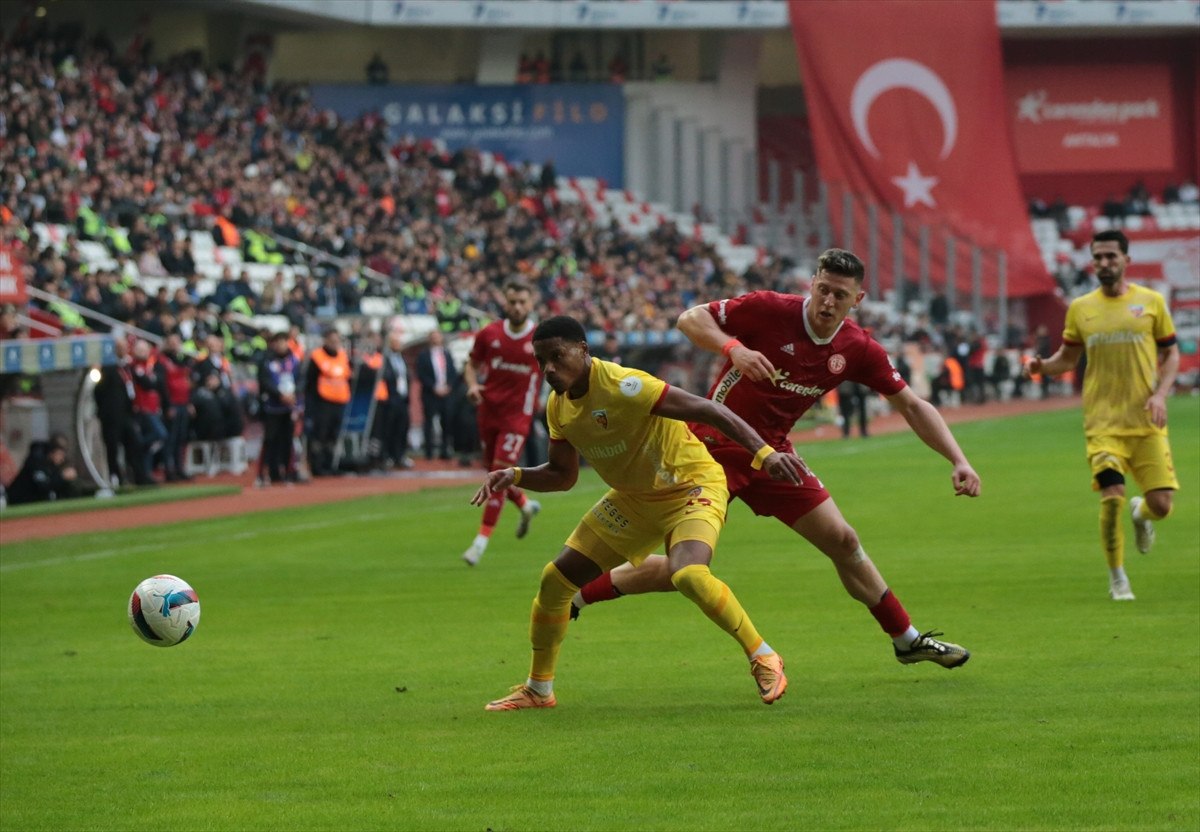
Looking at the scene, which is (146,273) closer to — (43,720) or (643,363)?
(643,363)

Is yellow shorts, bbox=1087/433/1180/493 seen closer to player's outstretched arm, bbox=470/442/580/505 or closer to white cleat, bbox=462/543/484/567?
player's outstretched arm, bbox=470/442/580/505

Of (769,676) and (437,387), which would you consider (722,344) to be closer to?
(769,676)

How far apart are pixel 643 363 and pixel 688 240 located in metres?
16.0

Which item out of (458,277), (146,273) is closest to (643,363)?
(458,277)

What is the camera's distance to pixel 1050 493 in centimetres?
2119

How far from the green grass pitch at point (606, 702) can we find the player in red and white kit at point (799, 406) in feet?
1.51

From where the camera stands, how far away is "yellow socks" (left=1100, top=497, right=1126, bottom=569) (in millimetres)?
12133

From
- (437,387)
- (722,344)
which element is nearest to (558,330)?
(722,344)

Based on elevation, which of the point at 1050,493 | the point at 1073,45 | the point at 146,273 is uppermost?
the point at 1073,45

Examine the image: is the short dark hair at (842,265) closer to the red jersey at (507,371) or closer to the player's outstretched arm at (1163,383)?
the player's outstretched arm at (1163,383)

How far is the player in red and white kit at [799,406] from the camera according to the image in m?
9.20

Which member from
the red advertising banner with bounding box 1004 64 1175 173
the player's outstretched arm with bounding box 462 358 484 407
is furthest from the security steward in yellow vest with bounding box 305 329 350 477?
the red advertising banner with bounding box 1004 64 1175 173

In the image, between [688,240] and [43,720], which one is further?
[688,240]

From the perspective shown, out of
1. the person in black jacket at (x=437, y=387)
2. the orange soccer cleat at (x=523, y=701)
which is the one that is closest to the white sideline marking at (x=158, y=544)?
the person in black jacket at (x=437, y=387)
